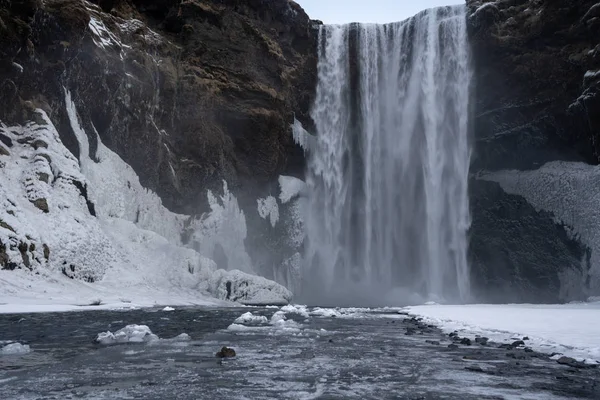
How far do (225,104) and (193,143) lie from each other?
508 cm

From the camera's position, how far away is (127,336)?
13.2 meters

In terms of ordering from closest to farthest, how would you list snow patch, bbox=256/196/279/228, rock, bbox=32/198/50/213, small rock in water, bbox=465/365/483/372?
small rock in water, bbox=465/365/483/372 < rock, bbox=32/198/50/213 < snow patch, bbox=256/196/279/228

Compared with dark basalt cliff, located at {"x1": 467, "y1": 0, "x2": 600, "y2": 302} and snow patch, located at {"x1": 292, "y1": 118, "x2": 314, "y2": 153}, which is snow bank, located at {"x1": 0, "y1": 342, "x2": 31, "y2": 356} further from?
dark basalt cliff, located at {"x1": 467, "y1": 0, "x2": 600, "y2": 302}

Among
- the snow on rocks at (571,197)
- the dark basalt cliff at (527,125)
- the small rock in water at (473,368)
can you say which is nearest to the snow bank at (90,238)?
the small rock in water at (473,368)

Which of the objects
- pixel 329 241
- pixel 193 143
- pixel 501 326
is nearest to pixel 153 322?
pixel 501 326

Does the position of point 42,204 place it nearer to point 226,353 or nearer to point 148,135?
point 148,135

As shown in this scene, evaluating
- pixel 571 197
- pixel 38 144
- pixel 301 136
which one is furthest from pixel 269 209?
pixel 571 197

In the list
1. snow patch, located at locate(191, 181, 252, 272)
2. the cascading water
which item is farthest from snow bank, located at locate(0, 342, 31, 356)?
the cascading water

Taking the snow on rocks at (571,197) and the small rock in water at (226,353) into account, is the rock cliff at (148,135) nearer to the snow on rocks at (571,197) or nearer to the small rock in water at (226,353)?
the small rock in water at (226,353)

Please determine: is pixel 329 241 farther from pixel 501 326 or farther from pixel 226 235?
pixel 501 326

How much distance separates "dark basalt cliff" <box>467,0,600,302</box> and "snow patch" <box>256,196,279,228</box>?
19384 mm

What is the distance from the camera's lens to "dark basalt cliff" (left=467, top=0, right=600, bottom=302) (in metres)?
45.8

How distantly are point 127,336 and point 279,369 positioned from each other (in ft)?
18.6

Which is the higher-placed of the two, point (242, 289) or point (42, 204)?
point (42, 204)
